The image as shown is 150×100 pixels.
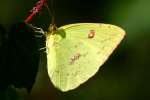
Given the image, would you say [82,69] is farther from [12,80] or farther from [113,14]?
[113,14]

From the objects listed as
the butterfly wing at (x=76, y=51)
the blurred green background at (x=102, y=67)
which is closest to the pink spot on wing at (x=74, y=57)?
the butterfly wing at (x=76, y=51)

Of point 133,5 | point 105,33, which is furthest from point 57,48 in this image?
point 133,5

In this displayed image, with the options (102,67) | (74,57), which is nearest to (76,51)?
(74,57)

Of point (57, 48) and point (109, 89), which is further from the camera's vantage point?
point (109, 89)

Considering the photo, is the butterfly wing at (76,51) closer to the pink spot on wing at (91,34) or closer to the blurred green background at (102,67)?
the pink spot on wing at (91,34)

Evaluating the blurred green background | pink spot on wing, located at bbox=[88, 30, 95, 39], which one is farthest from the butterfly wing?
the blurred green background

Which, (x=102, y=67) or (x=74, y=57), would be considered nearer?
(x=74, y=57)

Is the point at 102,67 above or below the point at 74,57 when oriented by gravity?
below

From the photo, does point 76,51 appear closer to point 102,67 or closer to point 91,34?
point 91,34
